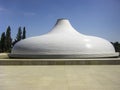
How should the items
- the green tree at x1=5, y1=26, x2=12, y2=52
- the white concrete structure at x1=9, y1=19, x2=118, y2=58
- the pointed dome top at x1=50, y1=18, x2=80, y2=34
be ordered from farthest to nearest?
the green tree at x1=5, y1=26, x2=12, y2=52, the pointed dome top at x1=50, y1=18, x2=80, y2=34, the white concrete structure at x1=9, y1=19, x2=118, y2=58

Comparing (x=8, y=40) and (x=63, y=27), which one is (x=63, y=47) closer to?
(x=63, y=27)

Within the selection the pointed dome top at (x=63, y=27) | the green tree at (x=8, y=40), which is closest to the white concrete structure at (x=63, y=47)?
the pointed dome top at (x=63, y=27)

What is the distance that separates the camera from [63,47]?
23.2 m

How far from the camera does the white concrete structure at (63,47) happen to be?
2277 cm

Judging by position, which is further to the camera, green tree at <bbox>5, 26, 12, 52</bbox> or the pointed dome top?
green tree at <bbox>5, 26, 12, 52</bbox>

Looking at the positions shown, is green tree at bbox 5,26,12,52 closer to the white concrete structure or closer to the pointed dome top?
the pointed dome top

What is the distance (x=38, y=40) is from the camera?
959 inches

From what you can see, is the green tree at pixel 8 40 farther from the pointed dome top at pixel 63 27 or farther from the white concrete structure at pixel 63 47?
the white concrete structure at pixel 63 47

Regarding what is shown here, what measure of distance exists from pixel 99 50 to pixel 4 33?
121 ft

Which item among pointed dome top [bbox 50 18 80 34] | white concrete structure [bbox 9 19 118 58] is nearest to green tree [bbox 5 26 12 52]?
pointed dome top [bbox 50 18 80 34]

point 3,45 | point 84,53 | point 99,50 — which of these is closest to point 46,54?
point 84,53

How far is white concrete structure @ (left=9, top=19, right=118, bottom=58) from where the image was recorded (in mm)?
22766

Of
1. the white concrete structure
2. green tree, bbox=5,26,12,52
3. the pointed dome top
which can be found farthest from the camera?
green tree, bbox=5,26,12,52

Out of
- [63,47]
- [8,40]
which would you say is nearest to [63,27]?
[63,47]
